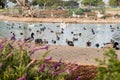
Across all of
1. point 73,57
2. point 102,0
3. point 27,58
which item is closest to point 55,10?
point 102,0

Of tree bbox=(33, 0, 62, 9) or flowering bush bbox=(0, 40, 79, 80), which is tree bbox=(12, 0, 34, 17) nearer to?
tree bbox=(33, 0, 62, 9)

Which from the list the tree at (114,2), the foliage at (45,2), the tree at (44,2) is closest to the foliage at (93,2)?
the tree at (114,2)

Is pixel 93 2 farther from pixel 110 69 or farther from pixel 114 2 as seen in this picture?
pixel 110 69

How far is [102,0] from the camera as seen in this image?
179375 mm

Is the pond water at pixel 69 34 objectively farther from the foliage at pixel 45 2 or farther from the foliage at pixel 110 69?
the foliage at pixel 45 2

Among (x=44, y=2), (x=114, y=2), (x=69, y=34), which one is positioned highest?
(x=69, y=34)

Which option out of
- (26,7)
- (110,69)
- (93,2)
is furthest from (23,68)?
(93,2)

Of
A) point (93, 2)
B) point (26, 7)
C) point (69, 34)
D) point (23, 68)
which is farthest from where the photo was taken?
point (93, 2)

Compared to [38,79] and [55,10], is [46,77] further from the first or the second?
[55,10]

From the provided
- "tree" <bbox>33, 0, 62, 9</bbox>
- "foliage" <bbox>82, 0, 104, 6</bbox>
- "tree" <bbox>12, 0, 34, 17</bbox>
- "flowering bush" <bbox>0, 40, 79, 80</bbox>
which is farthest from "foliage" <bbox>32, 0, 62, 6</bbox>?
"flowering bush" <bbox>0, 40, 79, 80</bbox>

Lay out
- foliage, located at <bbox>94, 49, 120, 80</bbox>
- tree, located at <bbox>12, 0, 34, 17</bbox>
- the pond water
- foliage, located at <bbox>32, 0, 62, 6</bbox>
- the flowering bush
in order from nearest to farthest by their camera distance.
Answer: the flowering bush
foliage, located at <bbox>94, 49, 120, 80</bbox>
the pond water
tree, located at <bbox>12, 0, 34, 17</bbox>
foliage, located at <bbox>32, 0, 62, 6</bbox>

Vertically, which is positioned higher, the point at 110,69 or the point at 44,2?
the point at 110,69

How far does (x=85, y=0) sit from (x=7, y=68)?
543ft

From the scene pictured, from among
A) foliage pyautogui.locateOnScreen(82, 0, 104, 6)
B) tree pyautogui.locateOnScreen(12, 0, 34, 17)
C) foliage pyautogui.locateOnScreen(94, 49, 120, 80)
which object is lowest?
foliage pyautogui.locateOnScreen(82, 0, 104, 6)
